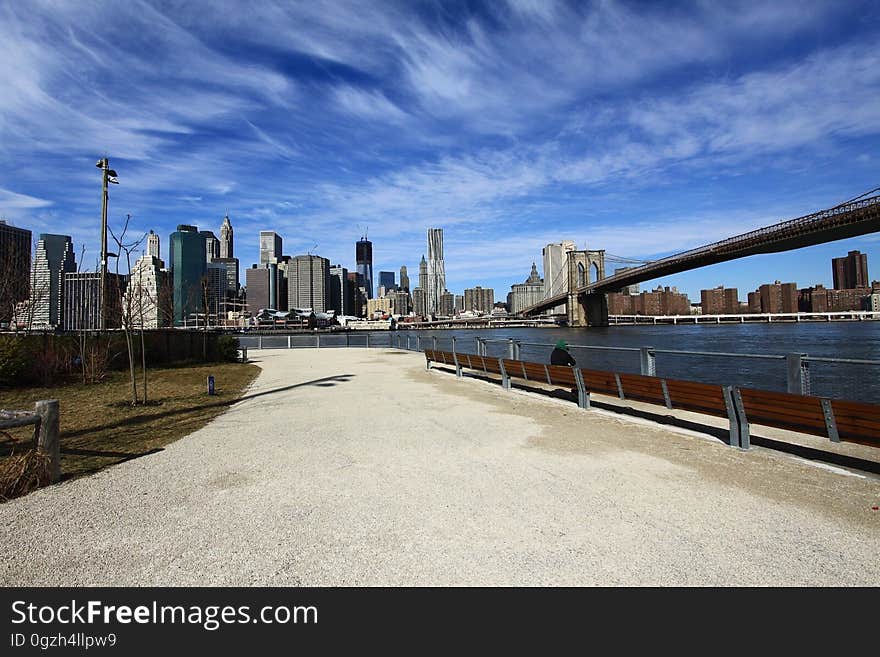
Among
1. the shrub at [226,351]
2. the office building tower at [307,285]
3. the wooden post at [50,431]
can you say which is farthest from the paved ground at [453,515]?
the office building tower at [307,285]

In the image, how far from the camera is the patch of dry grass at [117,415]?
5.87m

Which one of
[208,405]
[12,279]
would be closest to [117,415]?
[208,405]

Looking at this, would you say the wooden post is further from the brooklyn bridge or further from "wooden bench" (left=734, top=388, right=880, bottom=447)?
the brooklyn bridge

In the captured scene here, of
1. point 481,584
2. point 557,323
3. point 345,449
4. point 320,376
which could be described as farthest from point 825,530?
point 557,323

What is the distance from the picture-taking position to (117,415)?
8.49 m

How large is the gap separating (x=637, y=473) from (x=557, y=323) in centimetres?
9816

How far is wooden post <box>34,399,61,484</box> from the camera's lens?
15.0ft

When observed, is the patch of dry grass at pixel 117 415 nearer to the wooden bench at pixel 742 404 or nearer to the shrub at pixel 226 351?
the wooden bench at pixel 742 404

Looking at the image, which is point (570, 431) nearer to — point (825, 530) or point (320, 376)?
point (825, 530)

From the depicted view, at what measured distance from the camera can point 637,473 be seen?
4871 millimetres

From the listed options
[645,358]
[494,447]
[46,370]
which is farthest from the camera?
[46,370]

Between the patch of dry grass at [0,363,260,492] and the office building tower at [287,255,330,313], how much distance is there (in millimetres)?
177134

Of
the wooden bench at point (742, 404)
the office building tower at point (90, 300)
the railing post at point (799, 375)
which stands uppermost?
the office building tower at point (90, 300)

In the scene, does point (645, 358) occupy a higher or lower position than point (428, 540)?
higher
